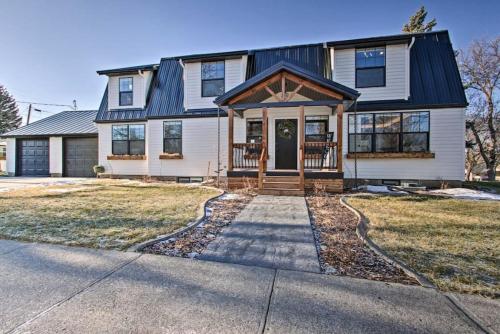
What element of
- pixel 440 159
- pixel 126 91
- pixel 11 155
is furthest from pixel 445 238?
pixel 11 155

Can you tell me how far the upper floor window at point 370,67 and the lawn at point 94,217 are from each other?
781cm

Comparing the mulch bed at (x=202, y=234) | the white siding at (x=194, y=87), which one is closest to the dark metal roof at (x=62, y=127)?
the white siding at (x=194, y=87)

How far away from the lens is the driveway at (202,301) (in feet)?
6.06

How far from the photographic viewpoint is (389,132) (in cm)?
970

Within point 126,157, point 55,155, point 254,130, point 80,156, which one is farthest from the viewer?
point 55,155

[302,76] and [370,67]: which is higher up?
[370,67]

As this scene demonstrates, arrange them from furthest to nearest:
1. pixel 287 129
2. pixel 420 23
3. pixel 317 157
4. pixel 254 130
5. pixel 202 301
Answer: pixel 420 23 → pixel 254 130 → pixel 287 129 → pixel 317 157 → pixel 202 301

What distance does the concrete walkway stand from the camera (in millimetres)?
3064

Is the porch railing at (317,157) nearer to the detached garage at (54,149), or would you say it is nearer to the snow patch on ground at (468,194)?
the snow patch on ground at (468,194)

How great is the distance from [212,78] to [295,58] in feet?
12.5

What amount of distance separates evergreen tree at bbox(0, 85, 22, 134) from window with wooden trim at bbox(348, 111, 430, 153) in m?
43.7

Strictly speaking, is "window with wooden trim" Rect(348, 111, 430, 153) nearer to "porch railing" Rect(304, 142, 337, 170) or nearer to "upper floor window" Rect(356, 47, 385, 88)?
"porch railing" Rect(304, 142, 337, 170)

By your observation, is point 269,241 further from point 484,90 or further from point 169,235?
point 484,90

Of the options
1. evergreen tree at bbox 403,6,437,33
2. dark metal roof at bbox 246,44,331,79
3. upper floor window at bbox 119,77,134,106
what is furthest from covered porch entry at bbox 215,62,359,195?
evergreen tree at bbox 403,6,437,33
